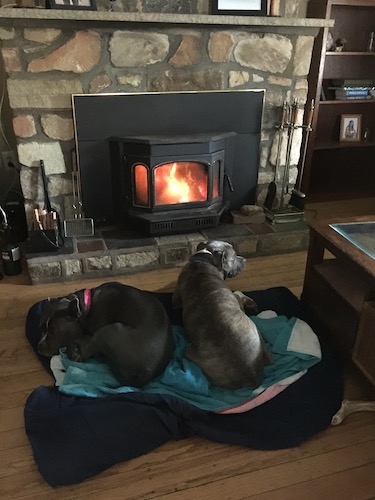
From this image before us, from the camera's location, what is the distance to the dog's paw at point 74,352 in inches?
74.3

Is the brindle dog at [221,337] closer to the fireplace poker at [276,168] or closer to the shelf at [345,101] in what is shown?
the fireplace poker at [276,168]

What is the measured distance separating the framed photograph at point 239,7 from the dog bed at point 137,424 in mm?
2069

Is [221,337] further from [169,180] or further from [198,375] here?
[169,180]

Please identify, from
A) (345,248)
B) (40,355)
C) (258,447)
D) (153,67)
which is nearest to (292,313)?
(345,248)

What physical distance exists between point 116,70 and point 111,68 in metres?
0.03

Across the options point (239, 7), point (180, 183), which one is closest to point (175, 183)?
point (180, 183)

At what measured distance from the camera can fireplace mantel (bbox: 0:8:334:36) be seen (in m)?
2.24

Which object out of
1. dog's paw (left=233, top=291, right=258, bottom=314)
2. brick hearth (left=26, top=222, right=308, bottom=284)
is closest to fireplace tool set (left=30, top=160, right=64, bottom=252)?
brick hearth (left=26, top=222, right=308, bottom=284)

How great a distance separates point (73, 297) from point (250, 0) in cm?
197

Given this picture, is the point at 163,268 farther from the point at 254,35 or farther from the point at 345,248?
the point at 254,35

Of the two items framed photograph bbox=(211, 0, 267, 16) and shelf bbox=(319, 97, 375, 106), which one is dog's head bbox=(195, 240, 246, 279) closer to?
framed photograph bbox=(211, 0, 267, 16)

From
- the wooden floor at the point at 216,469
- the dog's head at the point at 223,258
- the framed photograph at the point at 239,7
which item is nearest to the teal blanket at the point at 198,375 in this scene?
the wooden floor at the point at 216,469

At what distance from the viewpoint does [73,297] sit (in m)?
1.93

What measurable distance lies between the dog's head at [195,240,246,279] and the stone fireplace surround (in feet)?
1.44
